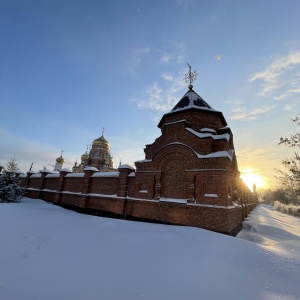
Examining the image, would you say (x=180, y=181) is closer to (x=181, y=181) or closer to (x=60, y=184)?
(x=181, y=181)

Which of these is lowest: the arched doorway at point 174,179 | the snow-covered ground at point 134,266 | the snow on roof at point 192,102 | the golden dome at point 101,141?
the snow-covered ground at point 134,266

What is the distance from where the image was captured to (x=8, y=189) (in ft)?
46.7

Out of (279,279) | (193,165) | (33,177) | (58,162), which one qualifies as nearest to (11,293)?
(279,279)

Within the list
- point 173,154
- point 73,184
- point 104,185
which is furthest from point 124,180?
point 73,184

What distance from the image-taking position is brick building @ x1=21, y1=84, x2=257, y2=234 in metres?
9.07

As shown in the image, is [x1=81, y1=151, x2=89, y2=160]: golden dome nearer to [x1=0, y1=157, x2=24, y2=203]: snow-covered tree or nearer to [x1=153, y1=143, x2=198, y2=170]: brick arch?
[x1=0, y1=157, x2=24, y2=203]: snow-covered tree

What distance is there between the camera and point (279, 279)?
397 cm

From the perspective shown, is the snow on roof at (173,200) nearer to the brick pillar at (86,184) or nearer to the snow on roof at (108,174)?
the snow on roof at (108,174)

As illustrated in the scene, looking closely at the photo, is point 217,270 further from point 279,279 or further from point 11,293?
point 11,293

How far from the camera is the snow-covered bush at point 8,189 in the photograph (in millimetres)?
14020

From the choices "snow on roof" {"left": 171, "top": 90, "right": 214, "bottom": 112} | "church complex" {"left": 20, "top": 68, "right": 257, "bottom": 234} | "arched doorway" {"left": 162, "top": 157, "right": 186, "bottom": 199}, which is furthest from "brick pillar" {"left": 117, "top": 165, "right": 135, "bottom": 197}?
"snow on roof" {"left": 171, "top": 90, "right": 214, "bottom": 112}

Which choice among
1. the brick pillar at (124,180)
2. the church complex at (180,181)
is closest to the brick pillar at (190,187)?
the church complex at (180,181)

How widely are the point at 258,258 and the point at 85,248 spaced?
16.5 ft

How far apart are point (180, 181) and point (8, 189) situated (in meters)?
Result: 14.2
